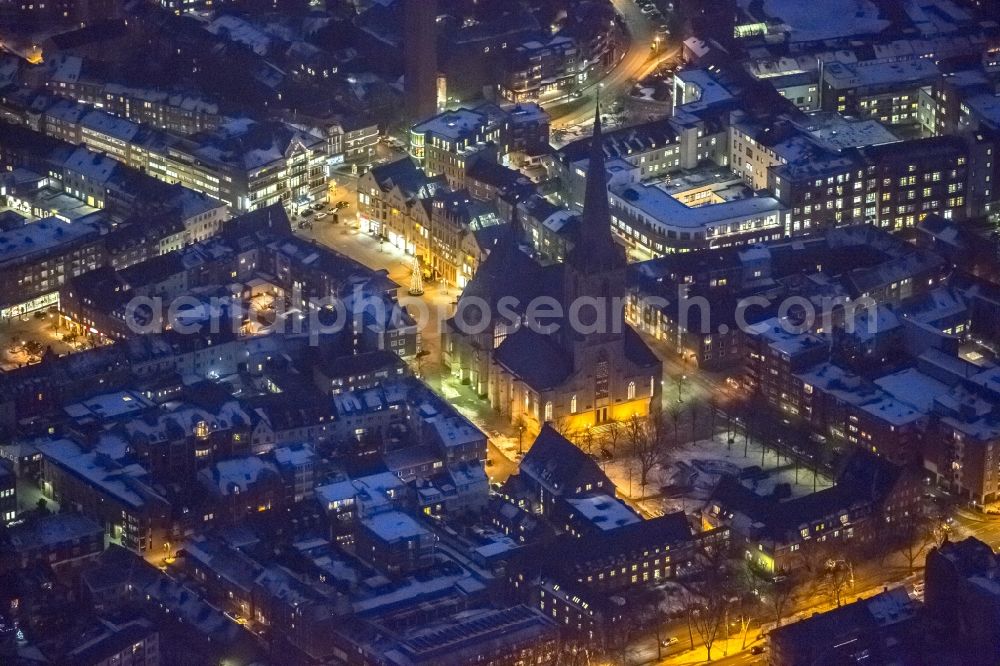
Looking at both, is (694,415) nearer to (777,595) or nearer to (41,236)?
(777,595)

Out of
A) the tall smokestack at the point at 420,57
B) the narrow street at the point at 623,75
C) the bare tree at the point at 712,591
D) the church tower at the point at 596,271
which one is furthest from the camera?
the narrow street at the point at 623,75

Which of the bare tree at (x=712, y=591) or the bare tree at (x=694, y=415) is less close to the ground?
the bare tree at (x=712, y=591)

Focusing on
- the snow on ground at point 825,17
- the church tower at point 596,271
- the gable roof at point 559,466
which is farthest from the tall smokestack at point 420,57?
the gable roof at point 559,466

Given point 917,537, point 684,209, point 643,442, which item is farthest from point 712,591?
point 684,209

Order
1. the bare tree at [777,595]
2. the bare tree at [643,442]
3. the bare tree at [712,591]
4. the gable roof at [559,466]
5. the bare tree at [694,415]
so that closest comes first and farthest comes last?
the bare tree at [712,591] < the bare tree at [777,595] < the gable roof at [559,466] < the bare tree at [643,442] < the bare tree at [694,415]

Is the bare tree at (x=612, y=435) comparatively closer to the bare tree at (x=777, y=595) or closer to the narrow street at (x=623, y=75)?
the bare tree at (x=777, y=595)

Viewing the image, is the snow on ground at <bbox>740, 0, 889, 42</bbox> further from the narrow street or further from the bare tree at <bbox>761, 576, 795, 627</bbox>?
the bare tree at <bbox>761, 576, 795, 627</bbox>

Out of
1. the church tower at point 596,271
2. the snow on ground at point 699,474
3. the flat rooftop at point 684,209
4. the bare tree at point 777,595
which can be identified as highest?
the church tower at point 596,271
